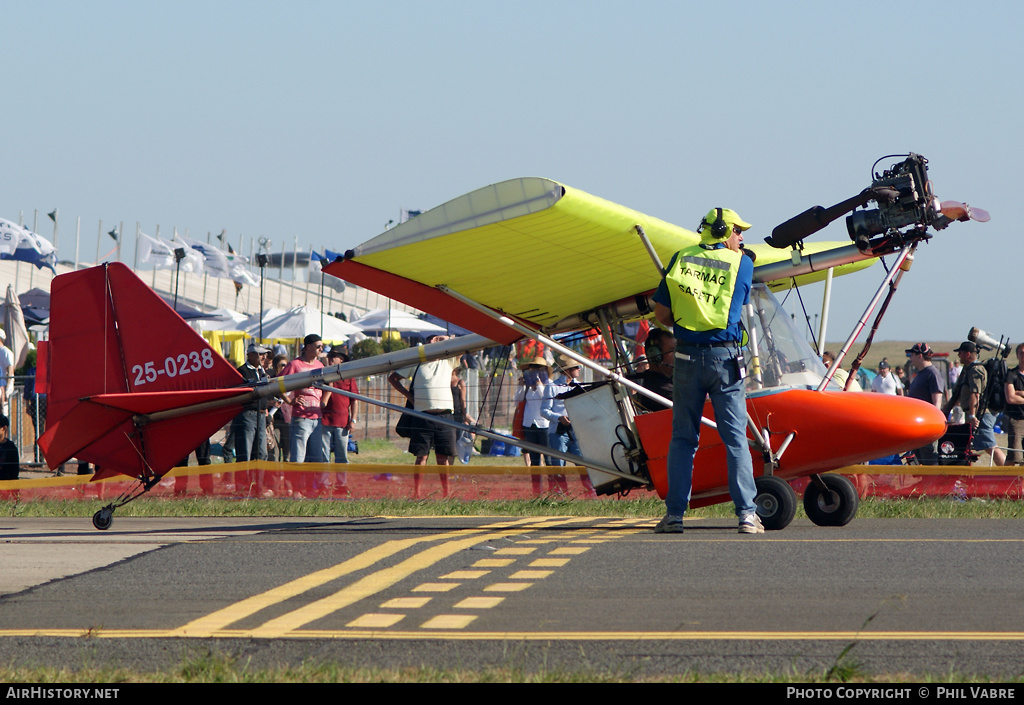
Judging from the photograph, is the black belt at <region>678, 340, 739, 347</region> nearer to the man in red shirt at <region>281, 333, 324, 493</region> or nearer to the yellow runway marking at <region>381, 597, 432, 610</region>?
the yellow runway marking at <region>381, 597, 432, 610</region>

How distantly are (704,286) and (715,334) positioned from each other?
348 millimetres

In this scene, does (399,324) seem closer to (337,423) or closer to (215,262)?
(215,262)

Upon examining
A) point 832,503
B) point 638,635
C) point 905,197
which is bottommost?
point 638,635

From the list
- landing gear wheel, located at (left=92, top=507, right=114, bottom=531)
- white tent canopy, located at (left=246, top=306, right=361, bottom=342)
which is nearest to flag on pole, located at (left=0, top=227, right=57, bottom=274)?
white tent canopy, located at (left=246, top=306, right=361, bottom=342)

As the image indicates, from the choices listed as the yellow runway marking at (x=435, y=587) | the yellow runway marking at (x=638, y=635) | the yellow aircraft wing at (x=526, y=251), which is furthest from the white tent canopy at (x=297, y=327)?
the yellow runway marking at (x=638, y=635)

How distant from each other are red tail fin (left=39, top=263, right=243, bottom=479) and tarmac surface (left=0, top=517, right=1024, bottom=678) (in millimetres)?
1775

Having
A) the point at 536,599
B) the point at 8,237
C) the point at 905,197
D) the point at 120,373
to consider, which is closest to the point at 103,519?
the point at 120,373

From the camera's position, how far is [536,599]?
5586mm

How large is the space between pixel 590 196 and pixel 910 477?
6.52 metres

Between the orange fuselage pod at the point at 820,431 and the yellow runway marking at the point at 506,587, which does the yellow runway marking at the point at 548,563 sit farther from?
the orange fuselage pod at the point at 820,431

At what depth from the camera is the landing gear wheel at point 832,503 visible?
881 centimetres

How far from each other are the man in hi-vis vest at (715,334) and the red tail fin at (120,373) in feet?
14.4
